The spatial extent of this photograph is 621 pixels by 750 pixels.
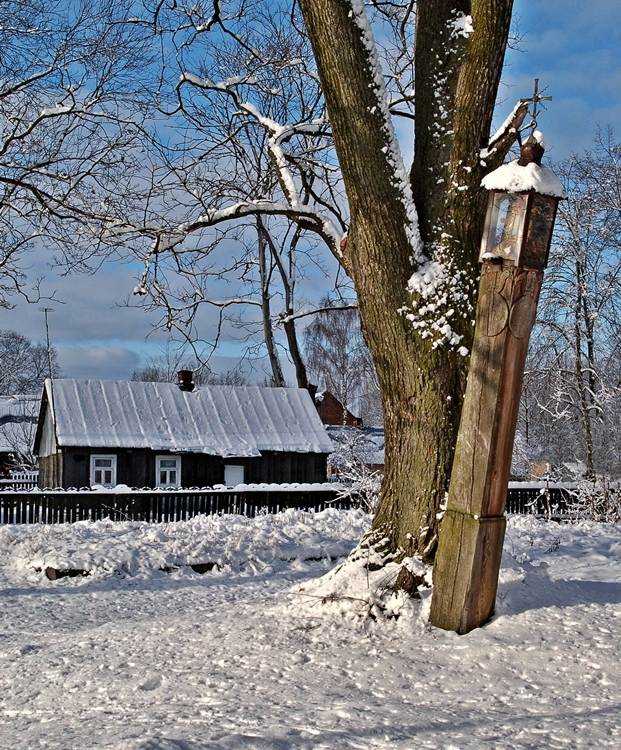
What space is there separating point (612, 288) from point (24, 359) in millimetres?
52940

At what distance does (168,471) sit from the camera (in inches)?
982

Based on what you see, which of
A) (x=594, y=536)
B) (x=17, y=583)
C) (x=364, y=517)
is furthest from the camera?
(x=364, y=517)

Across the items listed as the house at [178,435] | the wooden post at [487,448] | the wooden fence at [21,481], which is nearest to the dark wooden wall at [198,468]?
the house at [178,435]

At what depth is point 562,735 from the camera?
3330 mm

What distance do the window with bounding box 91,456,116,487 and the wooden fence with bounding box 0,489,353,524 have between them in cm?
767

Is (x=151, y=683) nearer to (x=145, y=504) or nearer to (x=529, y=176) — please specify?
(x=529, y=176)

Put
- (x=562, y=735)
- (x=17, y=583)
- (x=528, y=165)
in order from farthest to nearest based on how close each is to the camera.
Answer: (x=17, y=583), (x=528, y=165), (x=562, y=735)

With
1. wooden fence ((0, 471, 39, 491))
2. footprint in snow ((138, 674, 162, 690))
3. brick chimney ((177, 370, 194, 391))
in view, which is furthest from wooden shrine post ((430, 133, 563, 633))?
wooden fence ((0, 471, 39, 491))

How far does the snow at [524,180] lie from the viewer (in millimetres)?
4633

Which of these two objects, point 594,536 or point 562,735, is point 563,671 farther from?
point 594,536

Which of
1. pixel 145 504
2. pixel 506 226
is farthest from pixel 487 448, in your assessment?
pixel 145 504

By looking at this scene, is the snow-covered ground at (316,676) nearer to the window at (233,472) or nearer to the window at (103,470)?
the window at (103,470)

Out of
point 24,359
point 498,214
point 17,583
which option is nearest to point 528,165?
A: point 498,214

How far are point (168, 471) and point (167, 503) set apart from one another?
8598 millimetres
